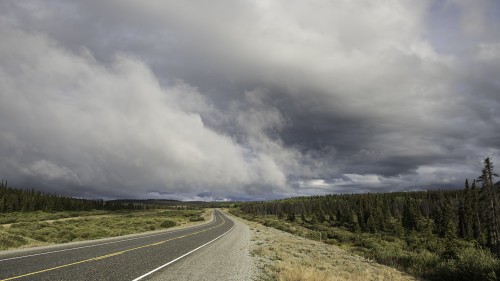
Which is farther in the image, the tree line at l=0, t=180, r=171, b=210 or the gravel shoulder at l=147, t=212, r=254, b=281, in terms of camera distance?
the tree line at l=0, t=180, r=171, b=210

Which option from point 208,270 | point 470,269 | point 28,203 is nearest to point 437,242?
point 470,269

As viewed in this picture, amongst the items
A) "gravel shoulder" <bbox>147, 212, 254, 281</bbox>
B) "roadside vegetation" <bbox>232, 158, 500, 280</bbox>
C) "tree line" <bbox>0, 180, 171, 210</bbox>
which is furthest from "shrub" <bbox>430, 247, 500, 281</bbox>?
"tree line" <bbox>0, 180, 171, 210</bbox>

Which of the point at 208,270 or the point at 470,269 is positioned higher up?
the point at 208,270

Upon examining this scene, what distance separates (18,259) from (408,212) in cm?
10978

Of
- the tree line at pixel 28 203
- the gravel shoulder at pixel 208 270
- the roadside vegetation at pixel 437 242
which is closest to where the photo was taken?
the gravel shoulder at pixel 208 270

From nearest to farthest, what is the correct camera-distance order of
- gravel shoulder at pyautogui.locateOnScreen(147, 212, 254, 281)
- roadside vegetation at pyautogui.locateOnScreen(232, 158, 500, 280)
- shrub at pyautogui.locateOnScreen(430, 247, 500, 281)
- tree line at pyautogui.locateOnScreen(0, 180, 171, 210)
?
gravel shoulder at pyautogui.locateOnScreen(147, 212, 254, 281) → shrub at pyautogui.locateOnScreen(430, 247, 500, 281) → roadside vegetation at pyautogui.locateOnScreen(232, 158, 500, 280) → tree line at pyautogui.locateOnScreen(0, 180, 171, 210)

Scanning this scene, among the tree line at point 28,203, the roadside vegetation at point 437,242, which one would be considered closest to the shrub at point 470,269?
the roadside vegetation at point 437,242

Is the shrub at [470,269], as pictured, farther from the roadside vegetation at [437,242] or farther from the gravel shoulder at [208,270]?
the gravel shoulder at [208,270]

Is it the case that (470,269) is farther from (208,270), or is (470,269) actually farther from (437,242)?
(437,242)

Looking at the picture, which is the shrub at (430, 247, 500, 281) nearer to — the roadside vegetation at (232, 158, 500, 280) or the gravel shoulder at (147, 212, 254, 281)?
the roadside vegetation at (232, 158, 500, 280)

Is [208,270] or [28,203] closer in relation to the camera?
[208,270]

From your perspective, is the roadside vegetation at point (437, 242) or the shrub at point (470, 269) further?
the roadside vegetation at point (437, 242)

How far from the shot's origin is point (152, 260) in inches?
620

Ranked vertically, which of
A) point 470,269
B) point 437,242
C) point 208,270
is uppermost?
point 208,270
